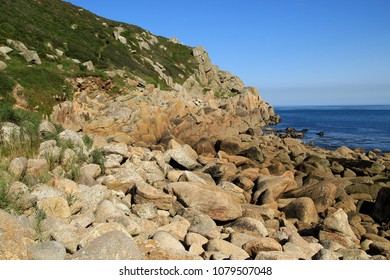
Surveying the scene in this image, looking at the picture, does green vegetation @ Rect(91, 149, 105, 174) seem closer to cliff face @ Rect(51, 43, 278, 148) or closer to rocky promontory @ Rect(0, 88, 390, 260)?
rocky promontory @ Rect(0, 88, 390, 260)

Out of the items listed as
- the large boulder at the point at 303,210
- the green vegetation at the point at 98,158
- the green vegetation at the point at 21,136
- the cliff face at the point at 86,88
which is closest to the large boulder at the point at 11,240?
the green vegetation at the point at 21,136

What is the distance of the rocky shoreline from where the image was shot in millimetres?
5980

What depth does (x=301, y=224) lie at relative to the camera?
38.3 ft

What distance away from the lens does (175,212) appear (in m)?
10.2

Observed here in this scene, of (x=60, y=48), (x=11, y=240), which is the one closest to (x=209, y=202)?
(x=11, y=240)

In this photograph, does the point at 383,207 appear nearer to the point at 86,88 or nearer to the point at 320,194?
the point at 320,194

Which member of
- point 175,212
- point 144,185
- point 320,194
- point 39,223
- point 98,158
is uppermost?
point 98,158

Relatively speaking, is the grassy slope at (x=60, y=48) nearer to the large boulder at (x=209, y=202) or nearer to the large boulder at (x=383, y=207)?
the large boulder at (x=209, y=202)

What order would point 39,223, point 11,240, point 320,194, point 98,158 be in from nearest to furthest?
point 11,240 → point 39,223 → point 98,158 → point 320,194

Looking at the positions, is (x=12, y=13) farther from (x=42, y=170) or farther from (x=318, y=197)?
(x=318, y=197)

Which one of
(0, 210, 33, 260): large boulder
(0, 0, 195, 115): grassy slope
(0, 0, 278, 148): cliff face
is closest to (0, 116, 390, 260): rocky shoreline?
(0, 210, 33, 260): large boulder

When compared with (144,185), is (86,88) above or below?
above

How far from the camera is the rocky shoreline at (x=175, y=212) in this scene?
598 centimetres

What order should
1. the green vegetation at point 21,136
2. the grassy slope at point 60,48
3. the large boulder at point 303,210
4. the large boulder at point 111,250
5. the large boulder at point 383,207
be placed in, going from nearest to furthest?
1. the large boulder at point 111,250
2. the green vegetation at point 21,136
3. the large boulder at point 303,210
4. the large boulder at point 383,207
5. the grassy slope at point 60,48
